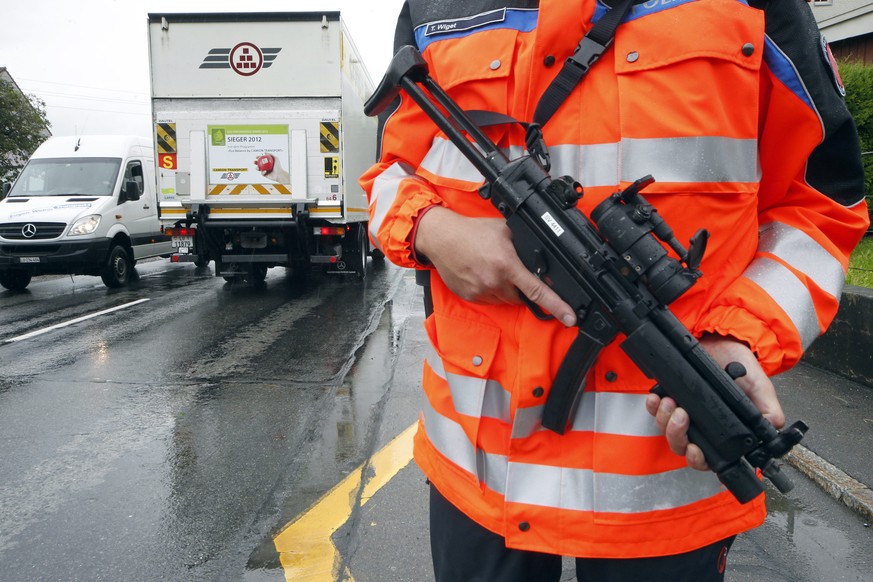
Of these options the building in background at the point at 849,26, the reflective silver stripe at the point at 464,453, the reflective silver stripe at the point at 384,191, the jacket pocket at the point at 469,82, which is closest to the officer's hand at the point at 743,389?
the reflective silver stripe at the point at 464,453

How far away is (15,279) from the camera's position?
438 inches

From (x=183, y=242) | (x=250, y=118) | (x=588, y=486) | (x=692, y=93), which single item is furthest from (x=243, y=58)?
(x=588, y=486)

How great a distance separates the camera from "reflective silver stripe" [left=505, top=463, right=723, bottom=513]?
116 cm

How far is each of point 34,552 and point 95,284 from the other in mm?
10474

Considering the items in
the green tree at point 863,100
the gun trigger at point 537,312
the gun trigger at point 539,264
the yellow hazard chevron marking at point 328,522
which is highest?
the green tree at point 863,100

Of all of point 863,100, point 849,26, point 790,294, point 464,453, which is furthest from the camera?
point 849,26

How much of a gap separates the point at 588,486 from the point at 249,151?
9184mm

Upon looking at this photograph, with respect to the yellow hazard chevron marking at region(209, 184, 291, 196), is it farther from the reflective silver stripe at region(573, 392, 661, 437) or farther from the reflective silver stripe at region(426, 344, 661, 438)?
the reflective silver stripe at region(573, 392, 661, 437)

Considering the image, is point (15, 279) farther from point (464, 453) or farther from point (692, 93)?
point (692, 93)

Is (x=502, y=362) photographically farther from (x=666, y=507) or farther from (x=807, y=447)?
(x=807, y=447)

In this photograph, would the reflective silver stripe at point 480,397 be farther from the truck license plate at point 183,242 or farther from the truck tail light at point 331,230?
the truck license plate at point 183,242

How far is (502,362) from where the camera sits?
1.25 m

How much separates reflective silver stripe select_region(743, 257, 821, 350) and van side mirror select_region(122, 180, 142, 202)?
11912 mm

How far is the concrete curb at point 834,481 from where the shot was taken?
123 inches
